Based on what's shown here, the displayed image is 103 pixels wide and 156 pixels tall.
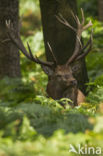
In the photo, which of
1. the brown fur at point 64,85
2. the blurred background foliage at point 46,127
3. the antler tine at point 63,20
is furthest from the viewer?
the antler tine at point 63,20

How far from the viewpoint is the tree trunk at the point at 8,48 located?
22.5 feet

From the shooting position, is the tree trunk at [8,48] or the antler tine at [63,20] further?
the tree trunk at [8,48]

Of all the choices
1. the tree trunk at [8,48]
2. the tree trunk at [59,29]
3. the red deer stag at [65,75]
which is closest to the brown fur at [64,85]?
the red deer stag at [65,75]

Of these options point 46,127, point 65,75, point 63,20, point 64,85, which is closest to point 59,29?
point 63,20

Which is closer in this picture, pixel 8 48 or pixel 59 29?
pixel 59 29

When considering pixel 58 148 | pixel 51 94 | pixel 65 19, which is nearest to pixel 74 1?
pixel 65 19

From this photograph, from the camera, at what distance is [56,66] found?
18.8 feet

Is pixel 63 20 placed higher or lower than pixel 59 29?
higher

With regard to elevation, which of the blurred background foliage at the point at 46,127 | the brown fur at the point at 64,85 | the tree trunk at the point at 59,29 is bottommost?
the brown fur at the point at 64,85

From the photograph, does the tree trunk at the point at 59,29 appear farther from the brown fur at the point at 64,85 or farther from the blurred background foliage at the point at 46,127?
the blurred background foliage at the point at 46,127

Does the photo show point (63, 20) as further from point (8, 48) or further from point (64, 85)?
point (8, 48)

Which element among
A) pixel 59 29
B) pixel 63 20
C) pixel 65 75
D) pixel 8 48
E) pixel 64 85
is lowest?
pixel 64 85

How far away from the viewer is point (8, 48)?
712 centimetres

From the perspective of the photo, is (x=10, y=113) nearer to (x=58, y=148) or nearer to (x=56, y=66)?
(x=58, y=148)
